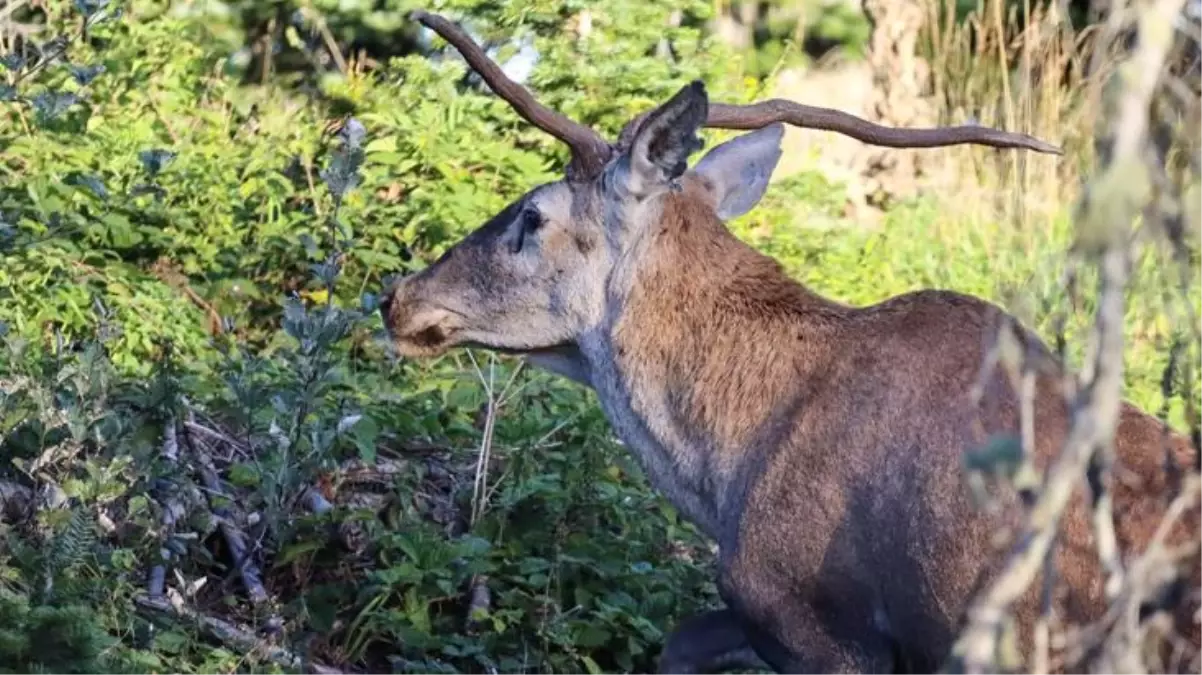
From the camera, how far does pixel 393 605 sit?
7113 millimetres

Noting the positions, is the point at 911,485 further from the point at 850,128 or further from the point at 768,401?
the point at 850,128

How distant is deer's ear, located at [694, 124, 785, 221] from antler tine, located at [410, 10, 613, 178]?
434mm

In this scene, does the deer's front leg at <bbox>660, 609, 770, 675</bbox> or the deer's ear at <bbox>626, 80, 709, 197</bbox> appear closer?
the deer's front leg at <bbox>660, 609, 770, 675</bbox>

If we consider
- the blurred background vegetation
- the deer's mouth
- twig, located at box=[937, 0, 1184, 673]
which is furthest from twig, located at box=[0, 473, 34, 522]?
twig, located at box=[937, 0, 1184, 673]

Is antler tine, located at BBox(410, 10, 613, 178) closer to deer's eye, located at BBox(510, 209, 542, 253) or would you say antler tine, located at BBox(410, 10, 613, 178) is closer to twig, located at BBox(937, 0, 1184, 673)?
deer's eye, located at BBox(510, 209, 542, 253)

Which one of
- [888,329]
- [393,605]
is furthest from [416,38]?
[888,329]

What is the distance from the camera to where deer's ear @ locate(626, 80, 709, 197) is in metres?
6.39

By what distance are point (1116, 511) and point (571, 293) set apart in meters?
1.96

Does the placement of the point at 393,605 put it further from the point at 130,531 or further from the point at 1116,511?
the point at 1116,511

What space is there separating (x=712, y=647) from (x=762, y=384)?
2.42 ft

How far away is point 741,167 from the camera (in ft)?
23.4

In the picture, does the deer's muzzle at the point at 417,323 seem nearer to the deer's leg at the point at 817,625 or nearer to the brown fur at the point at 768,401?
the brown fur at the point at 768,401

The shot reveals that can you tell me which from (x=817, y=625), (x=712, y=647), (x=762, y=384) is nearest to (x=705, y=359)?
(x=762, y=384)

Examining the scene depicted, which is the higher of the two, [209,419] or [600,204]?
[600,204]
